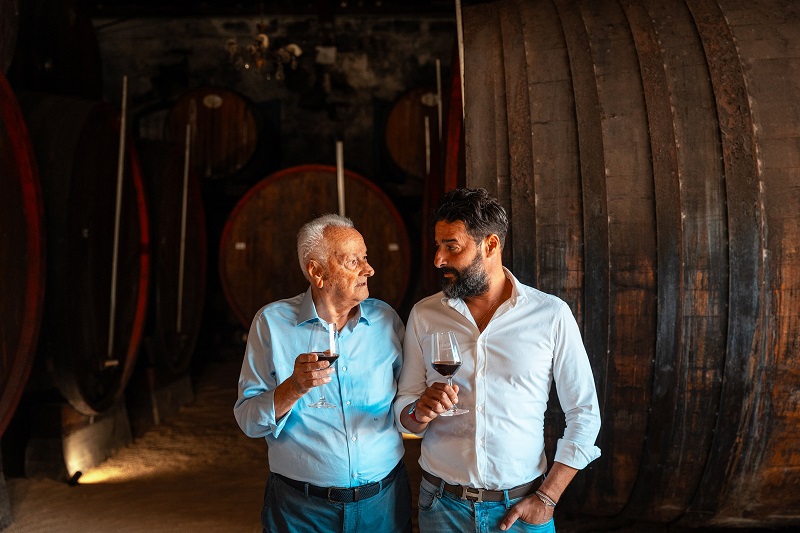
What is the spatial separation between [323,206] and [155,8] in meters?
3.88

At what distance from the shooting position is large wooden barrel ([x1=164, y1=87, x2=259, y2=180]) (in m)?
6.05

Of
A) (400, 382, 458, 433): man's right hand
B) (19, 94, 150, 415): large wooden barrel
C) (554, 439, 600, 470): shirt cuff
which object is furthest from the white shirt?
(19, 94, 150, 415): large wooden barrel

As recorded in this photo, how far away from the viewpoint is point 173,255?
5086 millimetres

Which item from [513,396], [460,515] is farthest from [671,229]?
[460,515]

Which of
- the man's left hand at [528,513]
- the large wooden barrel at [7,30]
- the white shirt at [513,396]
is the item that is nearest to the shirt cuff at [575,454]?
the white shirt at [513,396]

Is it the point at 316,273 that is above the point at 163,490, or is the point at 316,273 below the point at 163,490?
above

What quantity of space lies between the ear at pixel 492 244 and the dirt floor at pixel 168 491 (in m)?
1.47

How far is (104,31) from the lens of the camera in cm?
779

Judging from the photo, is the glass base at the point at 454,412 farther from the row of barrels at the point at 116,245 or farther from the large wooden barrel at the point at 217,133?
the large wooden barrel at the point at 217,133

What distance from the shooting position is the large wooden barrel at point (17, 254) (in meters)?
2.97

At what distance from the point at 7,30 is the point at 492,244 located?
2.81 meters

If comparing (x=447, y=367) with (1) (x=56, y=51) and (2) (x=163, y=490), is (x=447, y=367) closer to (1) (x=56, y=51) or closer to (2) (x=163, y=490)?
(2) (x=163, y=490)

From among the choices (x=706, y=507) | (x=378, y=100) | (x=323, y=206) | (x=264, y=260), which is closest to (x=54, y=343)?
(x=264, y=260)

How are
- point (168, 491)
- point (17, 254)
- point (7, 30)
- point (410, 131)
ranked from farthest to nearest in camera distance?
point (410, 131) < point (168, 491) < point (7, 30) < point (17, 254)
